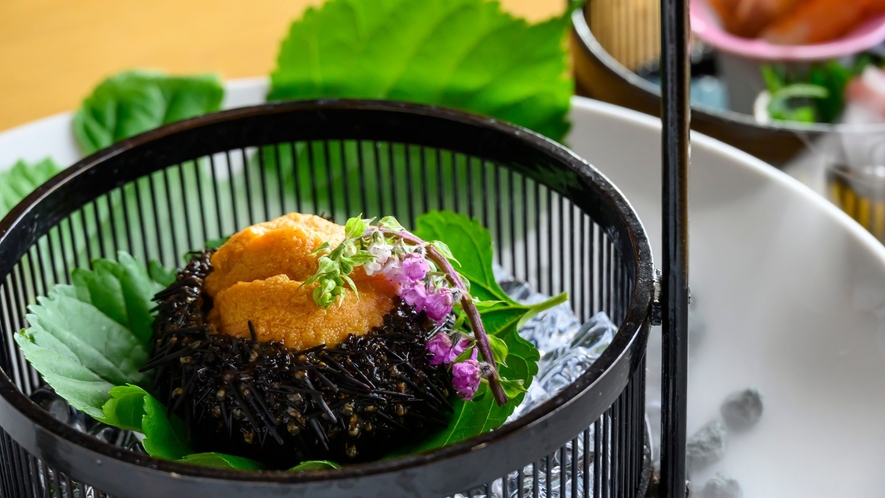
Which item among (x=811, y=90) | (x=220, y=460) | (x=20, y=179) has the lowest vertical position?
(x=220, y=460)

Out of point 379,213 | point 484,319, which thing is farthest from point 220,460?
point 379,213

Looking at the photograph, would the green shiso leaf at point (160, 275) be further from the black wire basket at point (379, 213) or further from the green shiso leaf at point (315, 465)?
the green shiso leaf at point (315, 465)

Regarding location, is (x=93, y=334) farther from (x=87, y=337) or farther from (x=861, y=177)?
(x=861, y=177)

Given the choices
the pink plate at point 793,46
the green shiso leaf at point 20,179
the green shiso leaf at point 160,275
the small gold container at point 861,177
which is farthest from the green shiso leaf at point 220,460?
the pink plate at point 793,46

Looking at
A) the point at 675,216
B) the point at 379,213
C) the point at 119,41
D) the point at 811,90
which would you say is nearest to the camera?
the point at 675,216

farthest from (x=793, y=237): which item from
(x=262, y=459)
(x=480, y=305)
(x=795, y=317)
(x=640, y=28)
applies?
(x=640, y=28)

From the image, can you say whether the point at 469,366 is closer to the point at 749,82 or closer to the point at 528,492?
the point at 528,492

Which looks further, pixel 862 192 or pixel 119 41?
pixel 119 41
